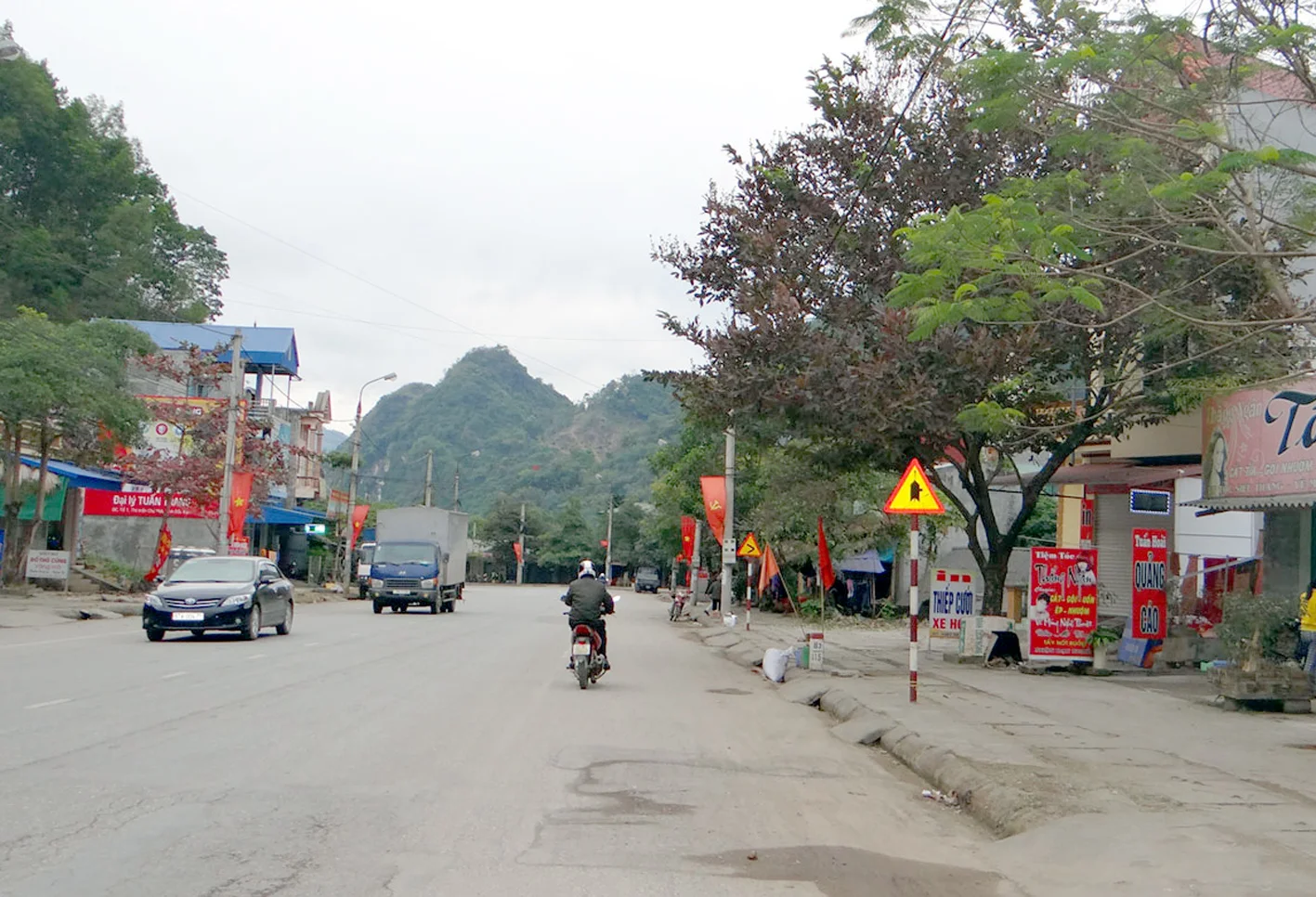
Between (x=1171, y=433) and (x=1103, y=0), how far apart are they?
12.1 meters

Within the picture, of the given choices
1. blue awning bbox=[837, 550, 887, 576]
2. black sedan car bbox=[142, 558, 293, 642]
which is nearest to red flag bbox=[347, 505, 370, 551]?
blue awning bbox=[837, 550, 887, 576]

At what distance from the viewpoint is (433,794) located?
8.27 m

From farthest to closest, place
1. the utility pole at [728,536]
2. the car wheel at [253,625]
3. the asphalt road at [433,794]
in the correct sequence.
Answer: the utility pole at [728,536] → the car wheel at [253,625] → the asphalt road at [433,794]

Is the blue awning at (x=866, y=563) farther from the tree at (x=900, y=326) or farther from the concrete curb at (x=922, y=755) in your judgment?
the concrete curb at (x=922, y=755)

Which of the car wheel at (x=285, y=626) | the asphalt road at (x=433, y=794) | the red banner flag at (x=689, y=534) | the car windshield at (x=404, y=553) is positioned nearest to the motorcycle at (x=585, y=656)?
the asphalt road at (x=433, y=794)

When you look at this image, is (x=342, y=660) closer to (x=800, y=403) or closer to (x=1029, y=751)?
(x=800, y=403)

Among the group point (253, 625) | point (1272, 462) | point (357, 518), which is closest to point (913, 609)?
point (1272, 462)

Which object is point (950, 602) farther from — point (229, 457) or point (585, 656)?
point (229, 457)

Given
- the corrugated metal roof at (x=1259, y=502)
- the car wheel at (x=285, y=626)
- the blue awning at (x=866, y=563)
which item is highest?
the corrugated metal roof at (x=1259, y=502)

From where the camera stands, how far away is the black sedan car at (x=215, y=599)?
69.7ft

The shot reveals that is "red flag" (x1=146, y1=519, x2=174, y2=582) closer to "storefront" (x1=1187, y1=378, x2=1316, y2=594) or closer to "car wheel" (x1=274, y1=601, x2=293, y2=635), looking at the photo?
"car wheel" (x1=274, y1=601, x2=293, y2=635)

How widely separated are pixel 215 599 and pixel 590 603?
850cm

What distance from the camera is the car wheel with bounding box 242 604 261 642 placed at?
2212 cm

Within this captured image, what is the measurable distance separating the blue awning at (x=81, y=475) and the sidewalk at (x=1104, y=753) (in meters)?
25.1
